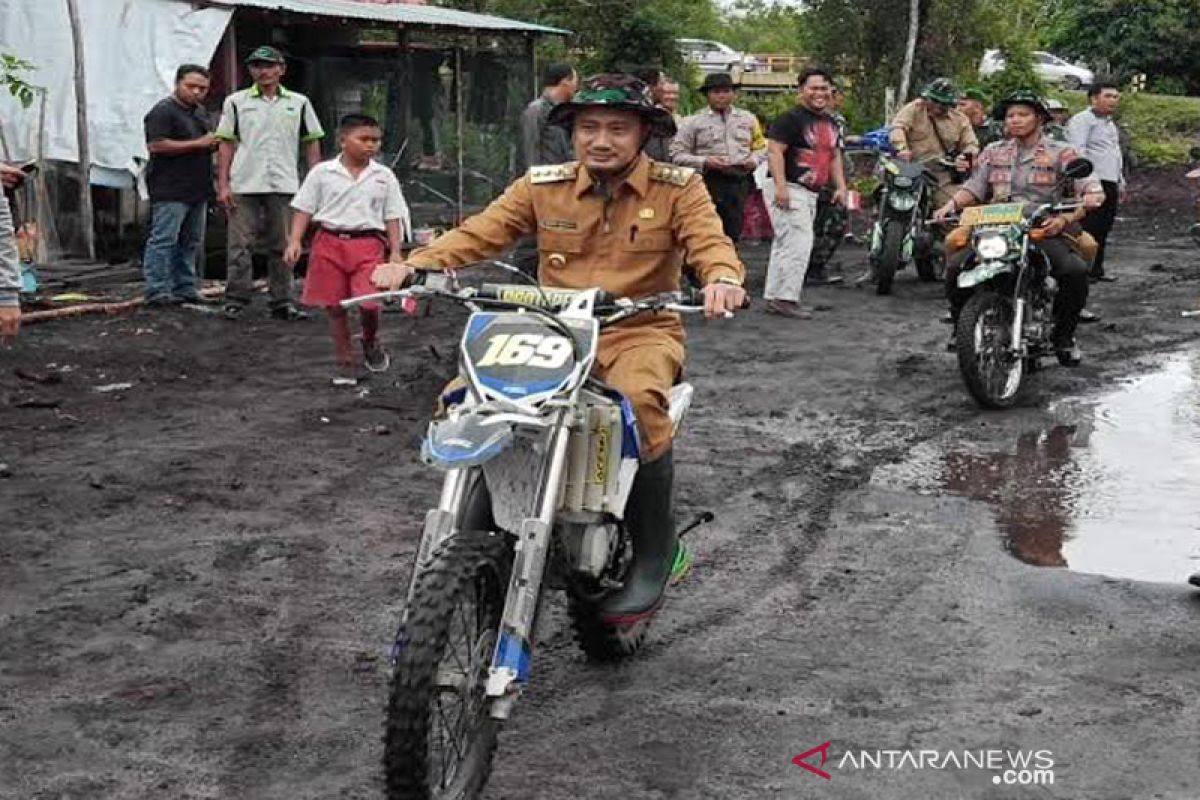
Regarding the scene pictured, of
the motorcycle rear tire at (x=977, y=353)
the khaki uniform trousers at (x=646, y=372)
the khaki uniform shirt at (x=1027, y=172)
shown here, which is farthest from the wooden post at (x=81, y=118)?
the khaki uniform trousers at (x=646, y=372)

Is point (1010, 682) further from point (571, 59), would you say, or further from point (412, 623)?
point (571, 59)

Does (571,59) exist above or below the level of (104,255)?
above

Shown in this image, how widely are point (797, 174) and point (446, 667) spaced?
900 cm

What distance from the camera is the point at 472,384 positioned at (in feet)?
13.5

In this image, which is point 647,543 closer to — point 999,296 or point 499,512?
point 499,512

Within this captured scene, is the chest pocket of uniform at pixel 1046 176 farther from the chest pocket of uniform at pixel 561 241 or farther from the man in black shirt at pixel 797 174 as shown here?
the chest pocket of uniform at pixel 561 241

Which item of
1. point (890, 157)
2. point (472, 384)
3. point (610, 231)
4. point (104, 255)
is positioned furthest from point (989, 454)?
point (104, 255)

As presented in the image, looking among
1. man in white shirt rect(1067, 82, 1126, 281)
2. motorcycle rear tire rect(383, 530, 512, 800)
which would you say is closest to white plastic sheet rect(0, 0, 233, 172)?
man in white shirt rect(1067, 82, 1126, 281)

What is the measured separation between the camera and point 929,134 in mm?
13867

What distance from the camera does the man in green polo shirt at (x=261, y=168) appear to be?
11539 millimetres

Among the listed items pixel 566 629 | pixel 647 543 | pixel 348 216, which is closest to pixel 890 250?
pixel 348 216

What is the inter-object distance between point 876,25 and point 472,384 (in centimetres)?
2410

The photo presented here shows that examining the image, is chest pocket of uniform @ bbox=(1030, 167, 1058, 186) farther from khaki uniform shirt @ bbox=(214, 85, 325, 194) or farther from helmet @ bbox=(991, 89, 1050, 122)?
Answer: khaki uniform shirt @ bbox=(214, 85, 325, 194)

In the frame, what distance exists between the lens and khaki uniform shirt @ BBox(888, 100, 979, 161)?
45.4 ft
